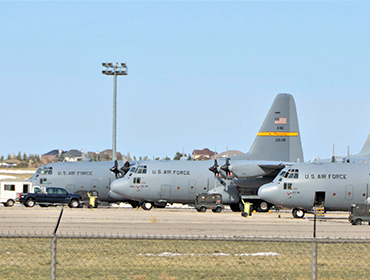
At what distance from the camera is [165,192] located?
160 ft

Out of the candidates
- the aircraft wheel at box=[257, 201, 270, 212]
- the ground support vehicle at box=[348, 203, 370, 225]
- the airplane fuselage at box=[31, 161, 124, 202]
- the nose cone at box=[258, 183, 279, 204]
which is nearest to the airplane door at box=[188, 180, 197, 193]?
the aircraft wheel at box=[257, 201, 270, 212]

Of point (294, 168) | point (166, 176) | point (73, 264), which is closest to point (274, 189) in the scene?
point (294, 168)

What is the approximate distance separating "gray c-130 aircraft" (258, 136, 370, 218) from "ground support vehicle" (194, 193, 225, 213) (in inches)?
263

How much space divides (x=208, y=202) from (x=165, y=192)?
476 cm

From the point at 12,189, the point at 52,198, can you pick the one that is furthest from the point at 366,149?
the point at 12,189

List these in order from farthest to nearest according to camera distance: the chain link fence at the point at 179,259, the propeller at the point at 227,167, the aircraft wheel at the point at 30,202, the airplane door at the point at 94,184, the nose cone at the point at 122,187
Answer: the airplane door at the point at 94,184
the aircraft wheel at the point at 30,202
the nose cone at the point at 122,187
the propeller at the point at 227,167
the chain link fence at the point at 179,259

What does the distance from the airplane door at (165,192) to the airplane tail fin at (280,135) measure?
8.32m

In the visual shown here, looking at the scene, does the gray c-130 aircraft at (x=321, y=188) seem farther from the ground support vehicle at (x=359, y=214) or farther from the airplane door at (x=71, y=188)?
the airplane door at (x=71, y=188)

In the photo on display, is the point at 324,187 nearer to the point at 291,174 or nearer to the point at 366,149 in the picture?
the point at 291,174

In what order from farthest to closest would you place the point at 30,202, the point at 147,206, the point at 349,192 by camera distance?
the point at 147,206 → the point at 30,202 → the point at 349,192

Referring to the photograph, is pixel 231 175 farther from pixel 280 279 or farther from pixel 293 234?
pixel 280 279

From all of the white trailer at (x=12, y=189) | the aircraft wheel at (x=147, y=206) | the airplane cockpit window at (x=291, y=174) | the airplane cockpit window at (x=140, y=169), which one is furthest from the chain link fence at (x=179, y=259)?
the white trailer at (x=12, y=189)

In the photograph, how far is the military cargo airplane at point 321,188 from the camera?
3872 centimetres

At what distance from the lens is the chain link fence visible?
1360cm
